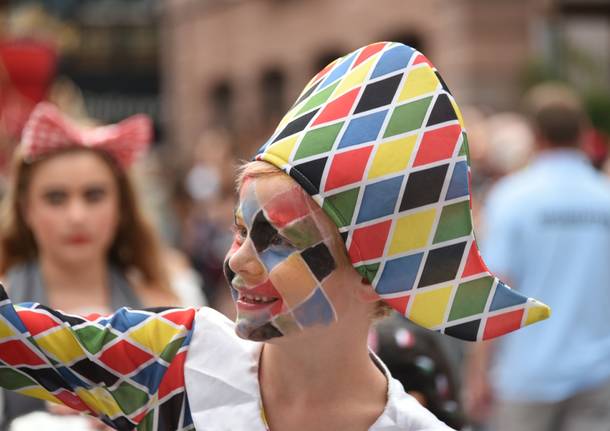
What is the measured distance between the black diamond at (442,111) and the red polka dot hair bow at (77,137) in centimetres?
228

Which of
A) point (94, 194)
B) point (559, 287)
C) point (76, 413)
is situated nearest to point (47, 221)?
point (94, 194)

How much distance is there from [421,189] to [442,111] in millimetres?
149

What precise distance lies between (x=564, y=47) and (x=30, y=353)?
14349 millimetres

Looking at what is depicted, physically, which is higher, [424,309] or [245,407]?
[424,309]

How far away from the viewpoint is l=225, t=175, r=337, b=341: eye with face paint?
2121mm

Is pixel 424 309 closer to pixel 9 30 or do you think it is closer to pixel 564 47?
pixel 9 30

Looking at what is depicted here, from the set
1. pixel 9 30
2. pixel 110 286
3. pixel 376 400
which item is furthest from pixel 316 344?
pixel 9 30

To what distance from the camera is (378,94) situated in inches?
83.2

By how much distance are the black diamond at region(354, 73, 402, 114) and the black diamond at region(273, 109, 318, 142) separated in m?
0.09

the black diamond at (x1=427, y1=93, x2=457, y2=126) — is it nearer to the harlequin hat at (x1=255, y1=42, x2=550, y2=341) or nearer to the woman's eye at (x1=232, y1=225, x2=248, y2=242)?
the harlequin hat at (x1=255, y1=42, x2=550, y2=341)

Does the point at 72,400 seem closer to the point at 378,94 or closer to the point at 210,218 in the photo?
the point at 378,94

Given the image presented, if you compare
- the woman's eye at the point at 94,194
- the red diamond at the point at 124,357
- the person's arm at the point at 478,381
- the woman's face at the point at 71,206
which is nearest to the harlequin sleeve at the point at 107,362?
the red diamond at the point at 124,357

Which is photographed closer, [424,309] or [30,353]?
[424,309]

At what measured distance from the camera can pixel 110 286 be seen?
4.22m
